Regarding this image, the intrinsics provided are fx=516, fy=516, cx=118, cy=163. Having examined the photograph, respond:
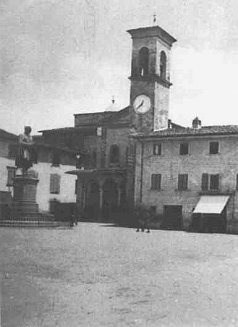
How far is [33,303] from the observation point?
22.4 ft

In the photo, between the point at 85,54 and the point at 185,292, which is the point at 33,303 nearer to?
the point at 185,292

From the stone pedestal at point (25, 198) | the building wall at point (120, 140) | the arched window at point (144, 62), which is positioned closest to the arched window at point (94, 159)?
the building wall at point (120, 140)

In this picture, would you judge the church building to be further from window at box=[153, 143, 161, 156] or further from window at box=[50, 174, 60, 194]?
window at box=[50, 174, 60, 194]

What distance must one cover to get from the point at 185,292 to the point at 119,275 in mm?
1849

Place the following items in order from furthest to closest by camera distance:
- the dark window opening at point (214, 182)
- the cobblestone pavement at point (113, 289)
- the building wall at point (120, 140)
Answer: the building wall at point (120, 140), the dark window opening at point (214, 182), the cobblestone pavement at point (113, 289)

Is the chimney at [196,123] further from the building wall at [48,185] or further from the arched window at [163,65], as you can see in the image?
the building wall at [48,185]

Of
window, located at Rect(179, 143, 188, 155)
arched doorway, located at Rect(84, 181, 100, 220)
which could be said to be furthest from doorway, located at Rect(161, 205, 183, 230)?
arched doorway, located at Rect(84, 181, 100, 220)

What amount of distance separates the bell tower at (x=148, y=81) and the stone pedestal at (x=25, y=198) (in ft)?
45.4

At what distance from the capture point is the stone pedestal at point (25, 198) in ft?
74.5

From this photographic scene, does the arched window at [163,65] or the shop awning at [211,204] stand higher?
the arched window at [163,65]

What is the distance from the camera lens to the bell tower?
117ft

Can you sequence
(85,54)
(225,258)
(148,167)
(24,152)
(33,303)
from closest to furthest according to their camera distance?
(33,303)
(85,54)
(225,258)
(24,152)
(148,167)

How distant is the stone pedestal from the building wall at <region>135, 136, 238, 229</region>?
11.1 meters

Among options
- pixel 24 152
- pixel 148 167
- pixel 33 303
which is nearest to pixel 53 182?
pixel 148 167
